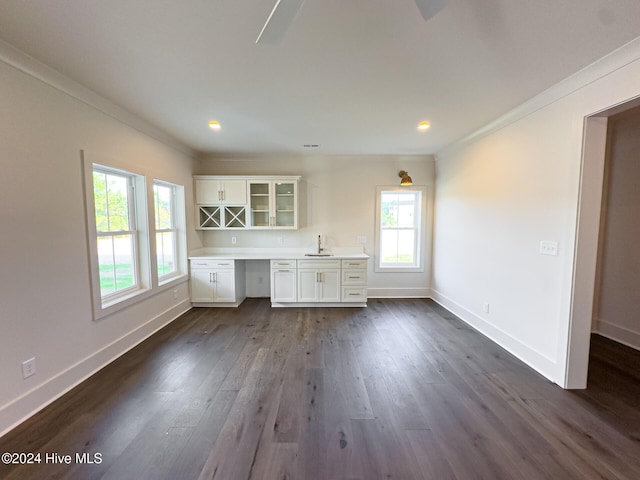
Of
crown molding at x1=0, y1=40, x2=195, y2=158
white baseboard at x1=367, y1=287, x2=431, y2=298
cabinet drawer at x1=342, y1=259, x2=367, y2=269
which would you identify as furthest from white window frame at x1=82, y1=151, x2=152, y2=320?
white baseboard at x1=367, y1=287, x2=431, y2=298

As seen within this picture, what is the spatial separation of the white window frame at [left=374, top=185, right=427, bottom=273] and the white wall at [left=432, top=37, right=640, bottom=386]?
2.85 feet

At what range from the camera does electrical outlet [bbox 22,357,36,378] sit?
6.05 feet

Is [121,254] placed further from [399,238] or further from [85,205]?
[399,238]

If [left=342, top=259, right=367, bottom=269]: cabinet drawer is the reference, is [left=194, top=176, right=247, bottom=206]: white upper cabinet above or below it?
above

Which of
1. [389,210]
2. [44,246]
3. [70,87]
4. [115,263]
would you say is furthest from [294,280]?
[70,87]

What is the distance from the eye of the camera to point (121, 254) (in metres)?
2.94

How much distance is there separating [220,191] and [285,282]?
6.26ft

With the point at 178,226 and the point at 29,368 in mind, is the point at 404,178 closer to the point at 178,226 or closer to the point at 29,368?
the point at 178,226

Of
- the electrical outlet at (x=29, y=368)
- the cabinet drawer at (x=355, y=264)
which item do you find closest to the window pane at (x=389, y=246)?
the cabinet drawer at (x=355, y=264)

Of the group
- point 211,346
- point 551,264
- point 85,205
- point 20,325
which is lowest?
point 211,346

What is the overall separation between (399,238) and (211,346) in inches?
140

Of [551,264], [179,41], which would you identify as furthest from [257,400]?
[551,264]

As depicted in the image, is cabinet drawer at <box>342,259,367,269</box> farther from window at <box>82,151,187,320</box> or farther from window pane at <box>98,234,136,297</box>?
window pane at <box>98,234,136,297</box>

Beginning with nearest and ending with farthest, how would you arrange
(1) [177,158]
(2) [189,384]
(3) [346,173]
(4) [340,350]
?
(2) [189,384] < (4) [340,350] < (1) [177,158] < (3) [346,173]
